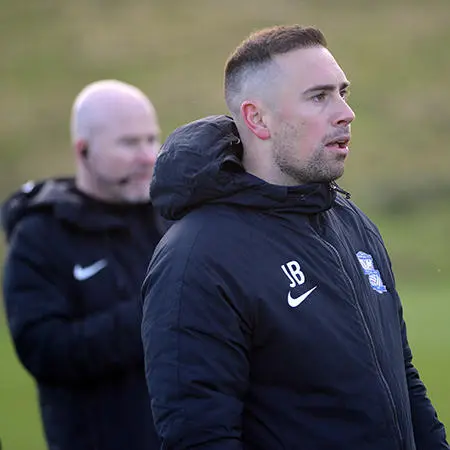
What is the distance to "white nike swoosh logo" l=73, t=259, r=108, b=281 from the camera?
510 centimetres

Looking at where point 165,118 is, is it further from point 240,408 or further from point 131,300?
point 240,408

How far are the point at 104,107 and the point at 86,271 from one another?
89 cm

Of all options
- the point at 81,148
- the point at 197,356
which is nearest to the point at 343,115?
the point at 197,356

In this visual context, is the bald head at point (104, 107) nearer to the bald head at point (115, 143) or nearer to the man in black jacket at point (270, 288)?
the bald head at point (115, 143)

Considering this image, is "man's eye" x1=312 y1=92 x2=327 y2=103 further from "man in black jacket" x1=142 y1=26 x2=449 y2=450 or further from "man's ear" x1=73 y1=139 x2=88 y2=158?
"man's ear" x1=73 y1=139 x2=88 y2=158

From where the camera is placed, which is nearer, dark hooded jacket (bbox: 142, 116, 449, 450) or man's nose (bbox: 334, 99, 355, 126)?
dark hooded jacket (bbox: 142, 116, 449, 450)

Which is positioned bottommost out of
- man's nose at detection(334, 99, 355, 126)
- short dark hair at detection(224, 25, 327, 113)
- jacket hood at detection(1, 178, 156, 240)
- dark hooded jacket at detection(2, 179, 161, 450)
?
dark hooded jacket at detection(2, 179, 161, 450)

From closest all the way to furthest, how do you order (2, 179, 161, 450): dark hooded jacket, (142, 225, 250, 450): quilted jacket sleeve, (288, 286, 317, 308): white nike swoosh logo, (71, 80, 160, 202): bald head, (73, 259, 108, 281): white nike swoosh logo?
(142, 225, 250, 450): quilted jacket sleeve, (288, 286, 317, 308): white nike swoosh logo, (2, 179, 161, 450): dark hooded jacket, (73, 259, 108, 281): white nike swoosh logo, (71, 80, 160, 202): bald head

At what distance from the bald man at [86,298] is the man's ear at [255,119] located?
1694 millimetres

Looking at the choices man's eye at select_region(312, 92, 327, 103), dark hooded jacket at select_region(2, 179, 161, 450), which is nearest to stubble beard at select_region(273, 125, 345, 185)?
man's eye at select_region(312, 92, 327, 103)

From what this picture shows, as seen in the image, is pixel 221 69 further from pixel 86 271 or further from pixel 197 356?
pixel 197 356

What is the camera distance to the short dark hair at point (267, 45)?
3.50 meters

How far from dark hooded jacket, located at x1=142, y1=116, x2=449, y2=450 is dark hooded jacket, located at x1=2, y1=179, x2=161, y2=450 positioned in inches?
63.6

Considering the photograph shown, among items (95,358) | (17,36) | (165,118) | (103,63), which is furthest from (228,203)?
(17,36)
